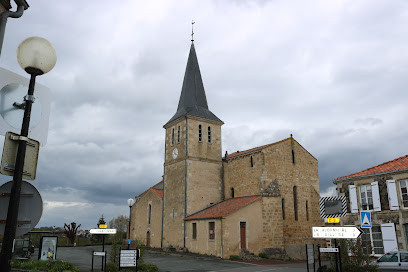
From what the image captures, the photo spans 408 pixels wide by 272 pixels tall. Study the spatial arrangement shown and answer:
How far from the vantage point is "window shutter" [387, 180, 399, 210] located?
686 inches

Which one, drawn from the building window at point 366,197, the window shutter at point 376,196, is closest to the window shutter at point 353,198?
the building window at point 366,197

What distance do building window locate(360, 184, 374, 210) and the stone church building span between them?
279 inches

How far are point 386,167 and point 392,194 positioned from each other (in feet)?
5.66

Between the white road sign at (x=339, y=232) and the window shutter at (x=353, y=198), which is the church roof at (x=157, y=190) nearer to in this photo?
the window shutter at (x=353, y=198)

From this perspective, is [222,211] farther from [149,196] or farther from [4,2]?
[4,2]

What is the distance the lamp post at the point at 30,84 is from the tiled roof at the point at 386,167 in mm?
18526

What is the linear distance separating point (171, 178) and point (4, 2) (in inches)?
1030

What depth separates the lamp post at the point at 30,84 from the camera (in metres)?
3.61

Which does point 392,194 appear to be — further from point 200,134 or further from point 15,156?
point 15,156

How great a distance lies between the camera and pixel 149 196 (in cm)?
3353

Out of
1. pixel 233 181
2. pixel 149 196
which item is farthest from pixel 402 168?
pixel 149 196

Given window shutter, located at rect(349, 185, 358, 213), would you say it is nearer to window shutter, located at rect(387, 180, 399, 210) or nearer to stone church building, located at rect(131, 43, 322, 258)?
window shutter, located at rect(387, 180, 399, 210)

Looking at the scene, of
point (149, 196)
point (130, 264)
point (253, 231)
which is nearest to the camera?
point (130, 264)

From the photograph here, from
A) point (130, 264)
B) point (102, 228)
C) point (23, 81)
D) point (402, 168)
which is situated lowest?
point (130, 264)
